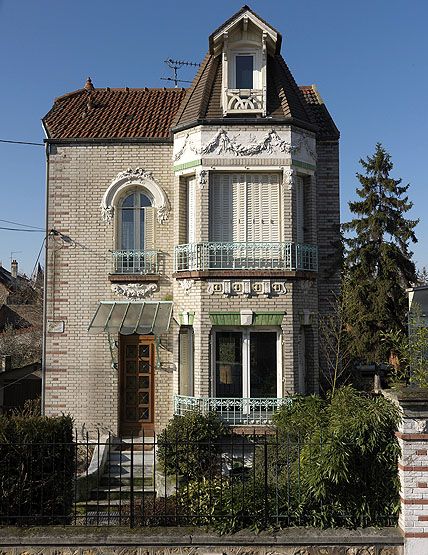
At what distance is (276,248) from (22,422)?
7.40 metres

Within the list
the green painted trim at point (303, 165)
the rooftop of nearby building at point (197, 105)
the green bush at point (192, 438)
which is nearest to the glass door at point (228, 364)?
the green bush at point (192, 438)

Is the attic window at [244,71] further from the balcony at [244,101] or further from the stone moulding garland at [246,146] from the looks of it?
the stone moulding garland at [246,146]

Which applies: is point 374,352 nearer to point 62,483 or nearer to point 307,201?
point 307,201

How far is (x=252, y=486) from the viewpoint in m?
7.38

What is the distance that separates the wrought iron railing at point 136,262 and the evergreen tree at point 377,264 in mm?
5010

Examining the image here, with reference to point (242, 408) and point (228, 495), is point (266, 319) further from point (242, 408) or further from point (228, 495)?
point (228, 495)

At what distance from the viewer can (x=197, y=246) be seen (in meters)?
13.2

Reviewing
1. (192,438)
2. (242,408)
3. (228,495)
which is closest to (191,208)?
(242,408)

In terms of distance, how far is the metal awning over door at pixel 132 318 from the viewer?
1335cm

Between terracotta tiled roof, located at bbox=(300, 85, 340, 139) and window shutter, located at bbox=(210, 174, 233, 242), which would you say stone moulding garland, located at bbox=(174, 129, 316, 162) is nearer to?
window shutter, located at bbox=(210, 174, 233, 242)

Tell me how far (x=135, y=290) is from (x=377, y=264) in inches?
252

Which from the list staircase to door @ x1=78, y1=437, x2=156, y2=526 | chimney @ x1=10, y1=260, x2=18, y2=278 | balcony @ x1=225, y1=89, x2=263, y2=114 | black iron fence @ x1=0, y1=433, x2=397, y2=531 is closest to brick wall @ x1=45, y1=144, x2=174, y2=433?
staircase to door @ x1=78, y1=437, x2=156, y2=526

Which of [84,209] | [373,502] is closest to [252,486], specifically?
[373,502]

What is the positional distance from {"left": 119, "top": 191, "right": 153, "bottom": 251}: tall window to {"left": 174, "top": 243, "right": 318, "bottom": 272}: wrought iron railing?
1703 mm
